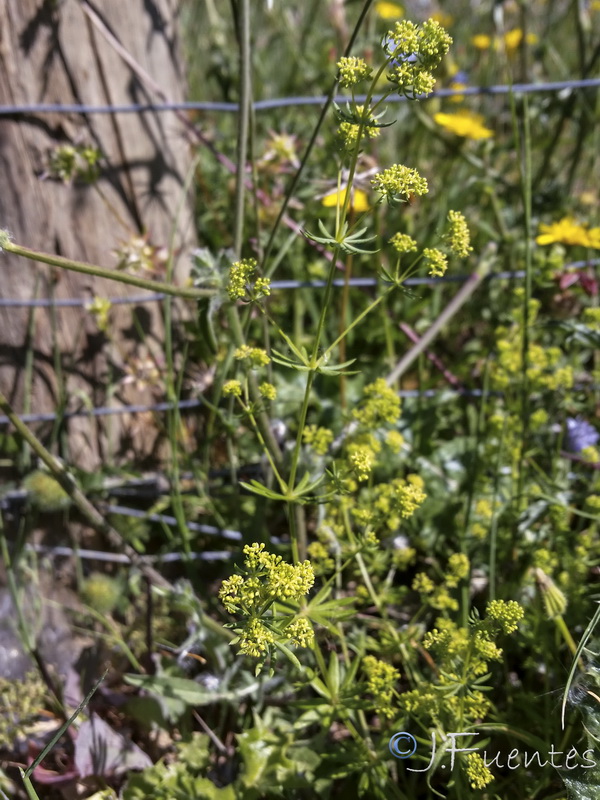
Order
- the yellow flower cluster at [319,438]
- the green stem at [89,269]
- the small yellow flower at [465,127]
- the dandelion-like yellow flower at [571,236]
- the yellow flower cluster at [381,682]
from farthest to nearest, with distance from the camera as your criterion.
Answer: the small yellow flower at [465,127]
the dandelion-like yellow flower at [571,236]
the yellow flower cluster at [319,438]
the yellow flower cluster at [381,682]
the green stem at [89,269]

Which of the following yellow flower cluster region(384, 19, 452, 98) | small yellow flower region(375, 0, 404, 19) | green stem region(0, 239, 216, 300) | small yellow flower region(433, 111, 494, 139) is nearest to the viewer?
yellow flower cluster region(384, 19, 452, 98)

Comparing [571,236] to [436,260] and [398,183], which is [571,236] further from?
[398,183]

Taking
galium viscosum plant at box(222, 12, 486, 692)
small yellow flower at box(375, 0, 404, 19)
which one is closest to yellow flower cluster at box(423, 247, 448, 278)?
galium viscosum plant at box(222, 12, 486, 692)

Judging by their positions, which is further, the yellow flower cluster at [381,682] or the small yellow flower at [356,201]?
the small yellow flower at [356,201]

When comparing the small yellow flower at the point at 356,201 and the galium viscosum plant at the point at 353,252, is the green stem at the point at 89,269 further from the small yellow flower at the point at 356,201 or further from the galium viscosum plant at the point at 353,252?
the small yellow flower at the point at 356,201

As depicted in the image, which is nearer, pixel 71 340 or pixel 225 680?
pixel 225 680

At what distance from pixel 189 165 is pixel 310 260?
506mm

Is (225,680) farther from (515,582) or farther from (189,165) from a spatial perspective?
(189,165)

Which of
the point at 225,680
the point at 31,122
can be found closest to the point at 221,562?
the point at 225,680

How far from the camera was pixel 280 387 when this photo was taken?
6.70 feet

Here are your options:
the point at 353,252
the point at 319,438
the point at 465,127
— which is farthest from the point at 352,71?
the point at 465,127

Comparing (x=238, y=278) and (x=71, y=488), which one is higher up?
(x=238, y=278)

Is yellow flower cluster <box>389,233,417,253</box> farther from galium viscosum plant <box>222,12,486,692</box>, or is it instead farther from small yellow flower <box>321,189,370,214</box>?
small yellow flower <box>321,189,370,214</box>

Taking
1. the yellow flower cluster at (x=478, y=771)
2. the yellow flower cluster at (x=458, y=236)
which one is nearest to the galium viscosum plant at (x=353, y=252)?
the yellow flower cluster at (x=458, y=236)
